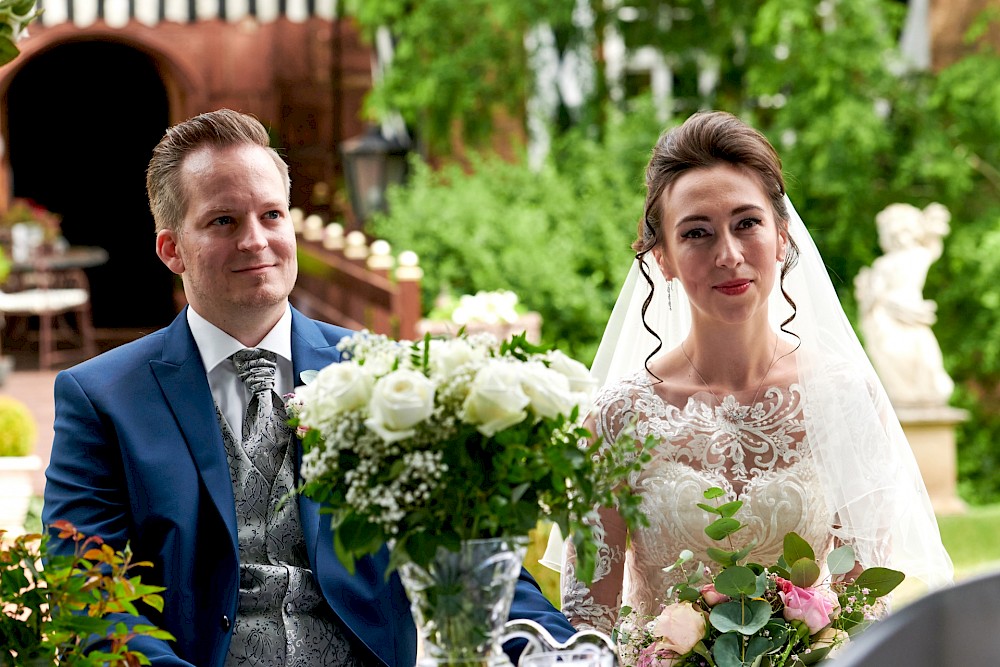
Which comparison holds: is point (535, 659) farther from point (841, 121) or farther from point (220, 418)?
point (841, 121)

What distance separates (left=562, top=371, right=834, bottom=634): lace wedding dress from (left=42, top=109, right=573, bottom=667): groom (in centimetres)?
42

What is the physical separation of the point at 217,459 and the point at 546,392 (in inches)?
36.5

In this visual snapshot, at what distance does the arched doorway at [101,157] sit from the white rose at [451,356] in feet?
54.0

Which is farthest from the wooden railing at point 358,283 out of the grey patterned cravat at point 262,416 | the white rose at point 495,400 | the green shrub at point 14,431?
the white rose at point 495,400

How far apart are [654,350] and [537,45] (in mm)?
8491

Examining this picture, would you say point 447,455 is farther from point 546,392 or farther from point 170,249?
point 170,249

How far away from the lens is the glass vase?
1536mm

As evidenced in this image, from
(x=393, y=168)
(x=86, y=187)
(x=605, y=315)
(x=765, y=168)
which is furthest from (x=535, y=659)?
(x=86, y=187)

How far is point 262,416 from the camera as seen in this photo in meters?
2.35

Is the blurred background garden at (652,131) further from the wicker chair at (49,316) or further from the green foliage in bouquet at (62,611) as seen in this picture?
the green foliage in bouquet at (62,611)

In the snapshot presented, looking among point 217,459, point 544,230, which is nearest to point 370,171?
point 544,230

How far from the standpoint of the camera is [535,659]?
5.32ft

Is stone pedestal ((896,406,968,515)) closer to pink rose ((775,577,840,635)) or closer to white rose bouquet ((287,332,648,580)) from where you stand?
pink rose ((775,577,840,635))

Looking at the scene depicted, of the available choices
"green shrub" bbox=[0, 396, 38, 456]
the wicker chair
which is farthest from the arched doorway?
"green shrub" bbox=[0, 396, 38, 456]
